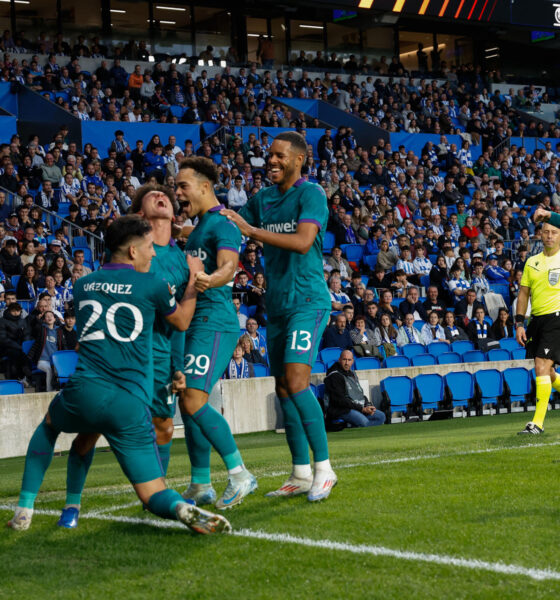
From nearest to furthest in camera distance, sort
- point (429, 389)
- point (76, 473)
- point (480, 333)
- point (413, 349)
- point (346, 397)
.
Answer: point (76, 473) < point (346, 397) < point (429, 389) < point (413, 349) < point (480, 333)

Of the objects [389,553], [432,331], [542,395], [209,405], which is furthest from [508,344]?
[389,553]

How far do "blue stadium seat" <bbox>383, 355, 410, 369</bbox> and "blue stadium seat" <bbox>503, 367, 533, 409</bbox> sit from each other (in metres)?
1.82

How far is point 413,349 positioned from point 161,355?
1248 cm

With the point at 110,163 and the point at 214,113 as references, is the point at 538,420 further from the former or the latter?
the point at 214,113

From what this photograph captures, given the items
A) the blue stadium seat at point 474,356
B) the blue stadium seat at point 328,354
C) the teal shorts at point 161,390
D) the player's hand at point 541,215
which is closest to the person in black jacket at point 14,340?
the blue stadium seat at point 328,354

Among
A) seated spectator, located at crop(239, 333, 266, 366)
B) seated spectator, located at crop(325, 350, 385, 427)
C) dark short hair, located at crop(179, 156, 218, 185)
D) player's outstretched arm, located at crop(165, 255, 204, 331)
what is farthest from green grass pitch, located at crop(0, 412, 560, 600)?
seated spectator, located at crop(239, 333, 266, 366)

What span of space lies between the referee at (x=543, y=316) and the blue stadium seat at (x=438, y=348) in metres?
7.43

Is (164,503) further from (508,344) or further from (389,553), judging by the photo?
(508,344)

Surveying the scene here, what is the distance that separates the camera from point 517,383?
16984mm

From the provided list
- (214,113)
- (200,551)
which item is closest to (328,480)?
(200,551)

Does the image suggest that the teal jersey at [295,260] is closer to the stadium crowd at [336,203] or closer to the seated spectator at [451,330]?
the stadium crowd at [336,203]

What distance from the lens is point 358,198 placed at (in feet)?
78.1

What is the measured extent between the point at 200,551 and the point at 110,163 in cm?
1734

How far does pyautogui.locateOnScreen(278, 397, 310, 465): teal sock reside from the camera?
6.15m
